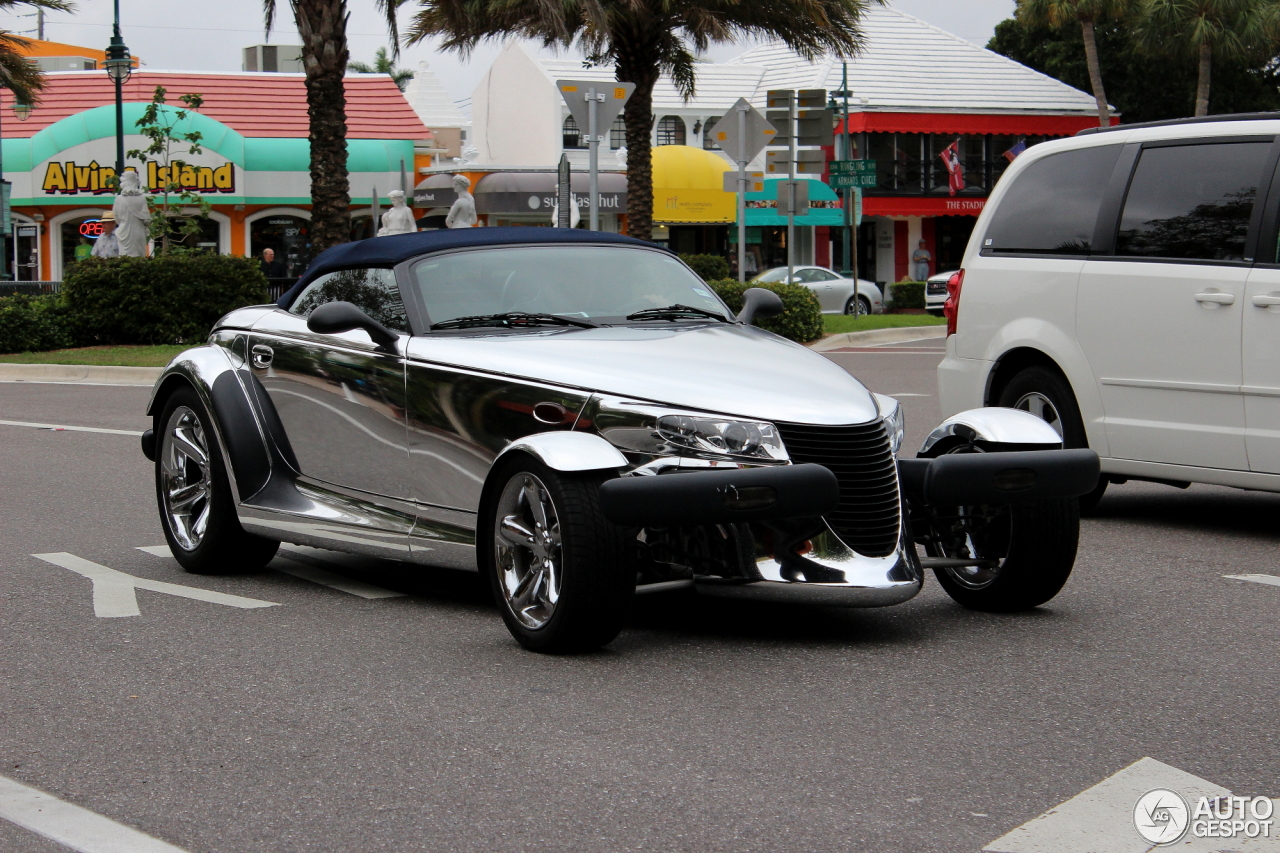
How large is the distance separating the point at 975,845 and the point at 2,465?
9279 mm

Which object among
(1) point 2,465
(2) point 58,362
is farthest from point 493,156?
(1) point 2,465

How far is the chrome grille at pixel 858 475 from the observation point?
203 inches

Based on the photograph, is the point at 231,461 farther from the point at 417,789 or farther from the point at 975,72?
the point at 975,72

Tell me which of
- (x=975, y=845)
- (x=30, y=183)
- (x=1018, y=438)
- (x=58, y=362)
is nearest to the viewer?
(x=975, y=845)

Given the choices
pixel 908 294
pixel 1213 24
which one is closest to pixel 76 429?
pixel 908 294

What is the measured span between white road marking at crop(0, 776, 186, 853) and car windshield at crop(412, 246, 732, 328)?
2.61 meters

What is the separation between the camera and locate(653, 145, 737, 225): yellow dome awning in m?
46.6

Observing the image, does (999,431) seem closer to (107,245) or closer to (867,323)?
(107,245)

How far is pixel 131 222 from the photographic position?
78.1 feet

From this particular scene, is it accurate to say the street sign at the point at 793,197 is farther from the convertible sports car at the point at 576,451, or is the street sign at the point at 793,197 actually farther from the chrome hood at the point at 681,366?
the chrome hood at the point at 681,366

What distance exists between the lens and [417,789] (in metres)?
3.91

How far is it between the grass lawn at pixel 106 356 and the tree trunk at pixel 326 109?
102 inches

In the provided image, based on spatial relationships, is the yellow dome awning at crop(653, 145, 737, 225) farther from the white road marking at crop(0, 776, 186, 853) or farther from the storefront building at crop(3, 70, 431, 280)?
the white road marking at crop(0, 776, 186, 853)

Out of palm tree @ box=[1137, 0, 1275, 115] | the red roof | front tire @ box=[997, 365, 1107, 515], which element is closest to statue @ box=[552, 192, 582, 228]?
the red roof
